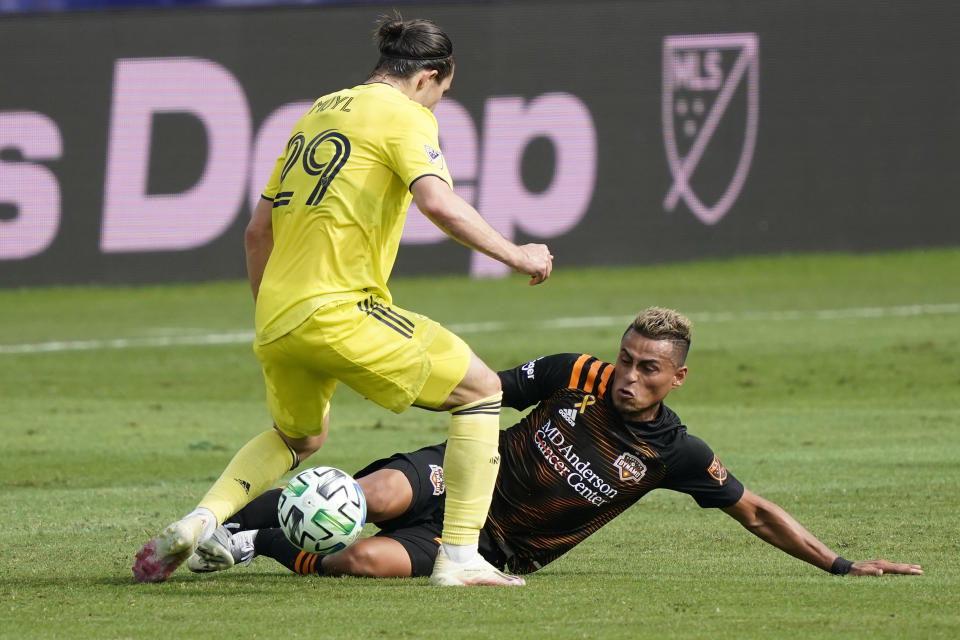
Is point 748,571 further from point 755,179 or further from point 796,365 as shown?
point 755,179

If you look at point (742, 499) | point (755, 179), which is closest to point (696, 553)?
point (742, 499)

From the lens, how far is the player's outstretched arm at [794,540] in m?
5.98

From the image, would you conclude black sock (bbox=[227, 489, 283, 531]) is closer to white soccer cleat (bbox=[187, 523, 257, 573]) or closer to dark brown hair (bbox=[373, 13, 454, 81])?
white soccer cleat (bbox=[187, 523, 257, 573])

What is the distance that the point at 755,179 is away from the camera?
2262cm

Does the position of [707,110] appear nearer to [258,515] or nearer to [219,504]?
[258,515]

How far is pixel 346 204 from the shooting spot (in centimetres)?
555

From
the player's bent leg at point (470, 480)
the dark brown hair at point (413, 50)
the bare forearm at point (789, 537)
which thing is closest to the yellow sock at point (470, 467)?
the player's bent leg at point (470, 480)

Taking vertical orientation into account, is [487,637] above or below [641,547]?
above

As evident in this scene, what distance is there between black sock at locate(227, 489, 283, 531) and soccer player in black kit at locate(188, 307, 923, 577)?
1cm

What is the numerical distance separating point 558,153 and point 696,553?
1544 centimetres

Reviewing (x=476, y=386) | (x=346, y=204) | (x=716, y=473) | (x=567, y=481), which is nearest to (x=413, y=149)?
(x=346, y=204)

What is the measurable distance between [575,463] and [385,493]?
31.6 inches

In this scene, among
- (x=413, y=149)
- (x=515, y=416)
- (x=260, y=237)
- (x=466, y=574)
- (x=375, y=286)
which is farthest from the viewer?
(x=515, y=416)

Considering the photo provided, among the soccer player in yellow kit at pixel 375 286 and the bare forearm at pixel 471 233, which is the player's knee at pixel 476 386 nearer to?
the soccer player in yellow kit at pixel 375 286
